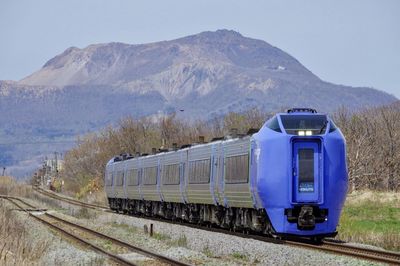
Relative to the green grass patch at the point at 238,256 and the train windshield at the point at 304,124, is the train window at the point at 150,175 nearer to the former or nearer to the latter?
the train windshield at the point at 304,124

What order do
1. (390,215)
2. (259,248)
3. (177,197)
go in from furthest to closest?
(390,215)
(177,197)
(259,248)

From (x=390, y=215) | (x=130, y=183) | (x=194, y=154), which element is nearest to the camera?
(x=194, y=154)

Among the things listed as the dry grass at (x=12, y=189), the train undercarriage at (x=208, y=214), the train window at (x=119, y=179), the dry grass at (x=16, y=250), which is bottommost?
the dry grass at (x=16, y=250)

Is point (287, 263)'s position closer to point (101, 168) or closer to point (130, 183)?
Answer: point (130, 183)

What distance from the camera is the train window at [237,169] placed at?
28.4 metres

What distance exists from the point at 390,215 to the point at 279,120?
23.3 m

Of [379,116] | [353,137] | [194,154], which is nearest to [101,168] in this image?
[379,116]

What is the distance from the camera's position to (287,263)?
2061 centimetres

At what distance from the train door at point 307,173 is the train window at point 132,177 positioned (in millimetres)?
26442

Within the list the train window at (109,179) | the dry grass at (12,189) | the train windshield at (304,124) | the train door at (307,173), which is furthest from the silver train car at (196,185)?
the dry grass at (12,189)

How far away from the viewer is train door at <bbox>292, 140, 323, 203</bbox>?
986 inches

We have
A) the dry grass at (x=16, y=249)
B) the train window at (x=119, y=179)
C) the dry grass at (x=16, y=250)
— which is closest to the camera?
the dry grass at (x=16, y=250)

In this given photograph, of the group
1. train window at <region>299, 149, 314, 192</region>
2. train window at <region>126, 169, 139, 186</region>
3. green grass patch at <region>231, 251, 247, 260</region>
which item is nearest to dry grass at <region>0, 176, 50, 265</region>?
green grass patch at <region>231, 251, 247, 260</region>

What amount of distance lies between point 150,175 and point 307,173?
22823 mm
